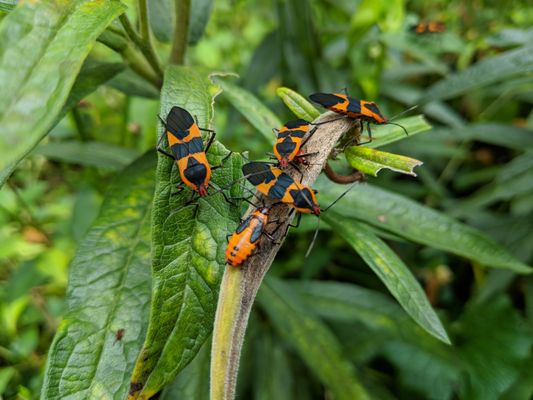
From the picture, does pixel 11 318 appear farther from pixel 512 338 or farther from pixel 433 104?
pixel 433 104

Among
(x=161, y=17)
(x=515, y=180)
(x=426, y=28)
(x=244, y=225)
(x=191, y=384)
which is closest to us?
(x=244, y=225)

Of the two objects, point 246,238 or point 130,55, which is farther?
point 130,55

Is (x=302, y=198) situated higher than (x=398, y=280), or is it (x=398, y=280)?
(x=302, y=198)

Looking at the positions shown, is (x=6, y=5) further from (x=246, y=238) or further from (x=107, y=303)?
(x=246, y=238)

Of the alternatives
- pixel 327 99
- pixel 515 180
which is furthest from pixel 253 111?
pixel 515 180

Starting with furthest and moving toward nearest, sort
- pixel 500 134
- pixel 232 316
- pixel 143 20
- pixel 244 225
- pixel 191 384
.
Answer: pixel 500 134 < pixel 191 384 < pixel 143 20 < pixel 244 225 < pixel 232 316

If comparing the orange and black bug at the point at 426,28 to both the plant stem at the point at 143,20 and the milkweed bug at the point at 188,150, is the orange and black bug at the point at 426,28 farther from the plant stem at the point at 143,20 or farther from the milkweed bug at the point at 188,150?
the milkweed bug at the point at 188,150

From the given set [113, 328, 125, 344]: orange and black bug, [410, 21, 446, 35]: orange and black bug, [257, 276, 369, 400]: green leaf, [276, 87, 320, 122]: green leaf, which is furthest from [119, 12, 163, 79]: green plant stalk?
[410, 21, 446, 35]: orange and black bug
